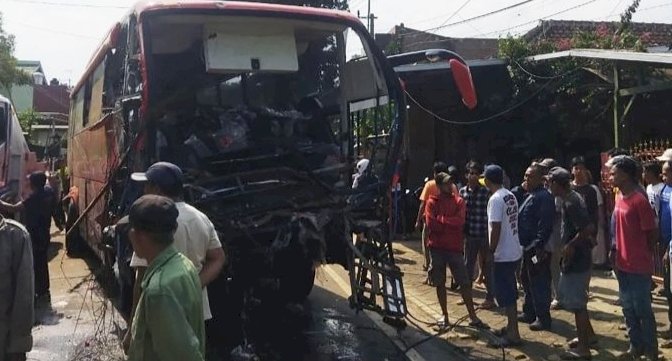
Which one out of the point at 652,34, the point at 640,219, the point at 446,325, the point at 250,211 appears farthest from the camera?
the point at 652,34

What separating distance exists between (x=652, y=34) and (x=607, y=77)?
12.4 m

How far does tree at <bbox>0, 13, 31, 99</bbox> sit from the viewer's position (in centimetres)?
3177

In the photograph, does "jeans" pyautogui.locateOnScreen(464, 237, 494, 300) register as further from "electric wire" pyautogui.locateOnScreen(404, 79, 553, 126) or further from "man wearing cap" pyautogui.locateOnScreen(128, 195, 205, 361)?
"man wearing cap" pyautogui.locateOnScreen(128, 195, 205, 361)

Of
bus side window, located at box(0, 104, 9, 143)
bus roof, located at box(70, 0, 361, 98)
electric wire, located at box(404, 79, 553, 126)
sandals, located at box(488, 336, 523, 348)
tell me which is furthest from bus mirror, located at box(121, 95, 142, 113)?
electric wire, located at box(404, 79, 553, 126)

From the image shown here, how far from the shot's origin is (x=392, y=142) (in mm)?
6379

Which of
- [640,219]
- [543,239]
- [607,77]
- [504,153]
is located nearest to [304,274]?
[543,239]

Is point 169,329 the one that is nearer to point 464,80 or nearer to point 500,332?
point 464,80

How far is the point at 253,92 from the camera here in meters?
7.00

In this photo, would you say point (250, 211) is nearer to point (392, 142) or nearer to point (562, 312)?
point (392, 142)

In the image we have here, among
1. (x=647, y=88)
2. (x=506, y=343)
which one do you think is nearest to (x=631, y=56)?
(x=647, y=88)

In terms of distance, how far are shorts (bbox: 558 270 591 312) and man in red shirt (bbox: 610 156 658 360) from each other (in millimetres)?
289

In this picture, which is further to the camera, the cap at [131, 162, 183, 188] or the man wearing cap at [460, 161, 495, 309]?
the man wearing cap at [460, 161, 495, 309]

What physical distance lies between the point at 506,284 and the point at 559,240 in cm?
91

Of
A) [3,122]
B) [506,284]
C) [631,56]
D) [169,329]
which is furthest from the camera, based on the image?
[3,122]
